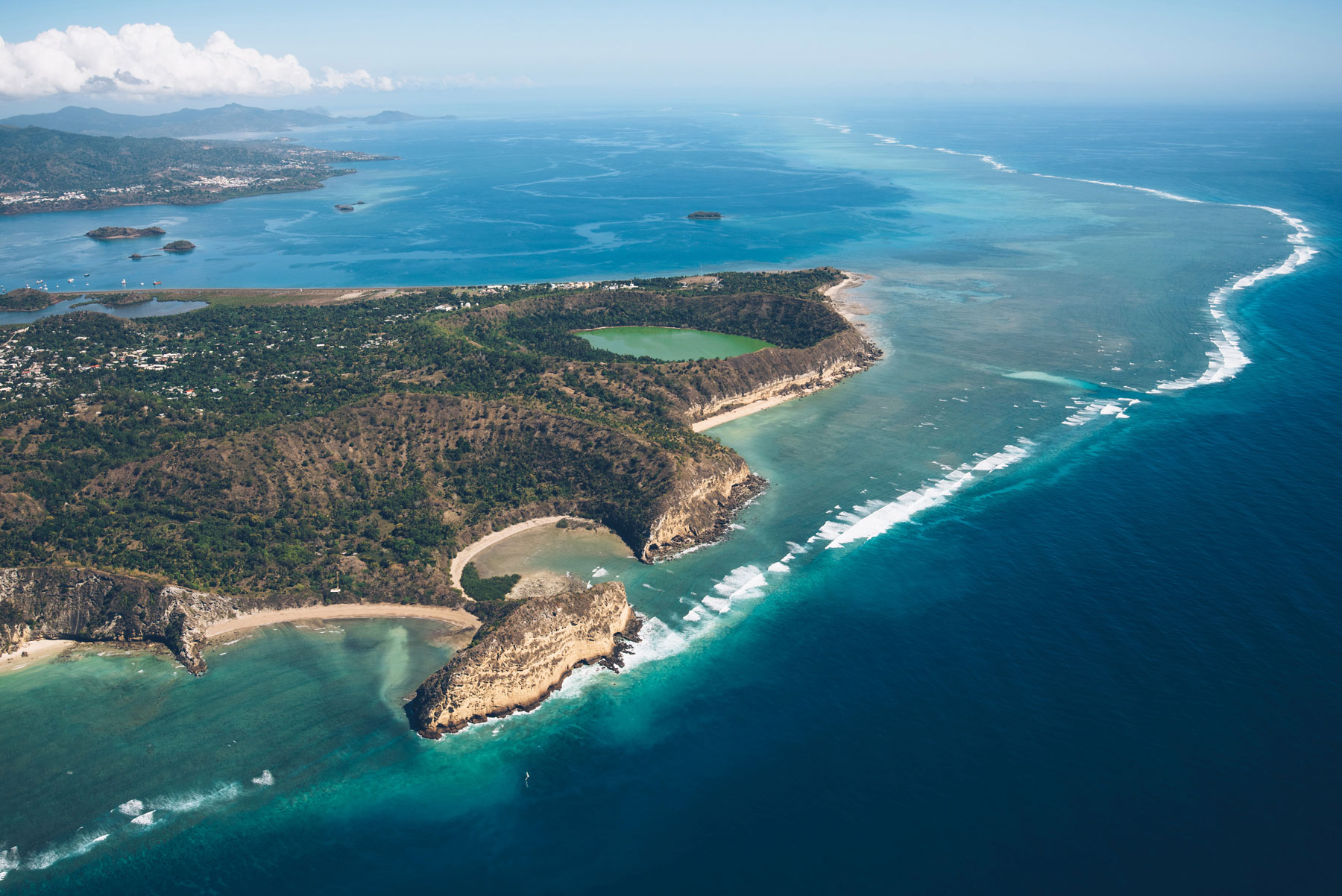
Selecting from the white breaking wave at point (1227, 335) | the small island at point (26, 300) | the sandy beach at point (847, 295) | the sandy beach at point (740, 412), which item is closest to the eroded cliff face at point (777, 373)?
the sandy beach at point (740, 412)

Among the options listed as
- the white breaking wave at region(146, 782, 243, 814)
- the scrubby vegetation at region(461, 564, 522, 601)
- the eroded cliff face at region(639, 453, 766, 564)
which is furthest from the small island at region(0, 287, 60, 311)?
the eroded cliff face at region(639, 453, 766, 564)

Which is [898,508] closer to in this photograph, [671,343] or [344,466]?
[344,466]

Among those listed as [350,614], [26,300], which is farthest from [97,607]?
[26,300]

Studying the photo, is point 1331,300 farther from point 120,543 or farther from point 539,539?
point 120,543

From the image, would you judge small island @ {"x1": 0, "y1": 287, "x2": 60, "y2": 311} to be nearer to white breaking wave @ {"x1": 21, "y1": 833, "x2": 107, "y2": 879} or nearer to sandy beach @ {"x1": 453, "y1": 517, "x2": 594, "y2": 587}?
sandy beach @ {"x1": 453, "y1": 517, "x2": 594, "y2": 587}

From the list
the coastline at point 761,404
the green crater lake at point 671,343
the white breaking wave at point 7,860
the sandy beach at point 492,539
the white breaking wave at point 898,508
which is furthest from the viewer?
the green crater lake at point 671,343

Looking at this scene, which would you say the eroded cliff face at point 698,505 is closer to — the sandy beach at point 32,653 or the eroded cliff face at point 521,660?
the eroded cliff face at point 521,660

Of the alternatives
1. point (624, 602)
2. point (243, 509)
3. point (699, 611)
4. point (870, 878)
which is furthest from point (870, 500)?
point (243, 509)
